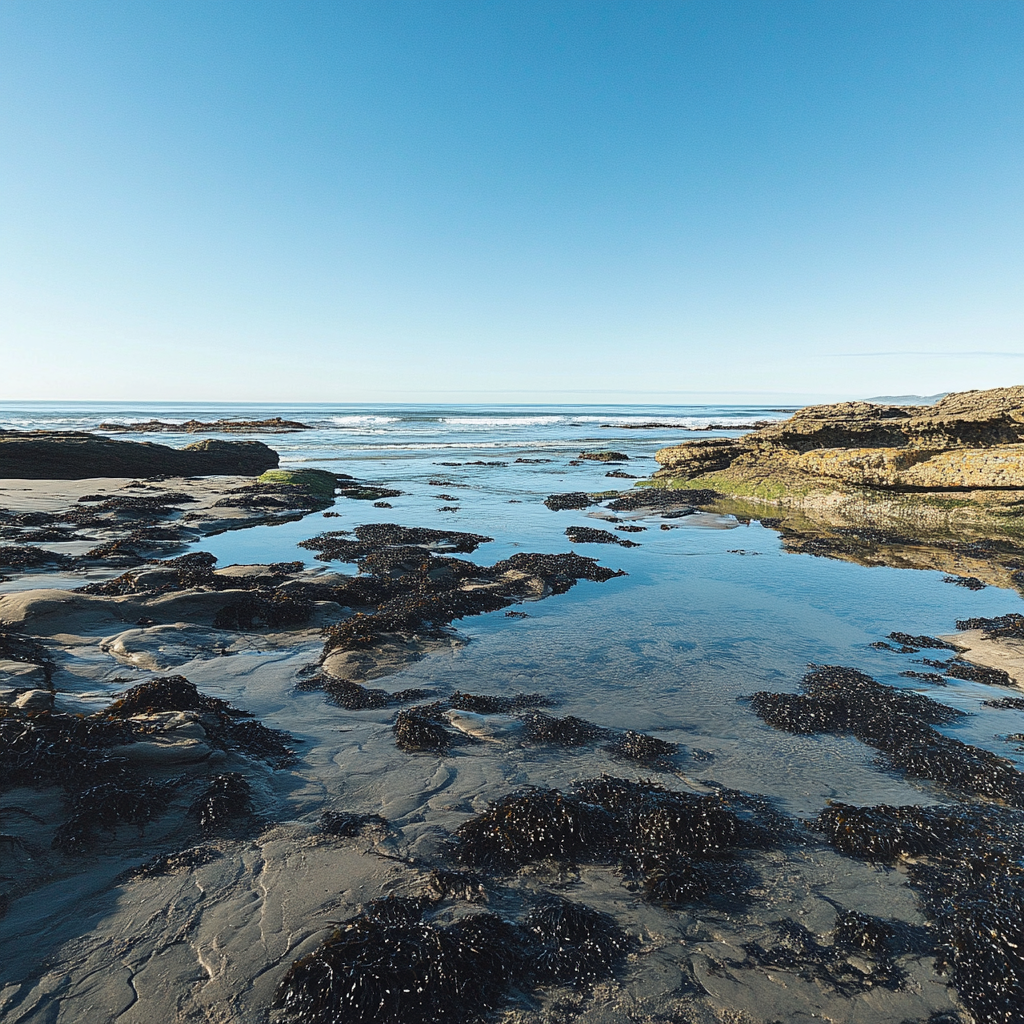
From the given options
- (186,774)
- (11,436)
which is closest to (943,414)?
(186,774)

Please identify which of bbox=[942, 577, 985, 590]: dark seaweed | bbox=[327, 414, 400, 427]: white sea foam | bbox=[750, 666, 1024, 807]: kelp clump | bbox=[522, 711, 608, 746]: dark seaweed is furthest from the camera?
bbox=[327, 414, 400, 427]: white sea foam

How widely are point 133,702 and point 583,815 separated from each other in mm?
3729

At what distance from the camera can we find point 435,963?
2.55 meters

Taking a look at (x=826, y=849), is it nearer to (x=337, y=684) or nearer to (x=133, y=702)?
(x=337, y=684)

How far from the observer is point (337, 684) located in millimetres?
5664

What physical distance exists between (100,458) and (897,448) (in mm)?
25066

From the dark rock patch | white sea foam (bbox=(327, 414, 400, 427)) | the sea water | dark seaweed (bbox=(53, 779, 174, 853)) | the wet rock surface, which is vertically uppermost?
white sea foam (bbox=(327, 414, 400, 427))

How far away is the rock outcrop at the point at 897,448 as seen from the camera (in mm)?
14227

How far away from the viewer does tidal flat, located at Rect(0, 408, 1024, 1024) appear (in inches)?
99.9

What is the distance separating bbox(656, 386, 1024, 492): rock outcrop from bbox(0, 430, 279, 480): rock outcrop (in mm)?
17673

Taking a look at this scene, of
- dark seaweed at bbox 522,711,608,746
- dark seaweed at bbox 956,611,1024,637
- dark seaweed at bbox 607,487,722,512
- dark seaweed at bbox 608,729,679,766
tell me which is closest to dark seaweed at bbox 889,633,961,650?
dark seaweed at bbox 956,611,1024,637

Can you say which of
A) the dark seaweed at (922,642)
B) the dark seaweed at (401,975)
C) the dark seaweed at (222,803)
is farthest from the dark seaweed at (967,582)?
the dark seaweed at (222,803)

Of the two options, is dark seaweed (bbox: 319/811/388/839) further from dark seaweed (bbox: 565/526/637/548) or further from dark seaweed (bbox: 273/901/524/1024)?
dark seaweed (bbox: 565/526/637/548)

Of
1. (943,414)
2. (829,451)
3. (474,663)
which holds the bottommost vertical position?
(474,663)
